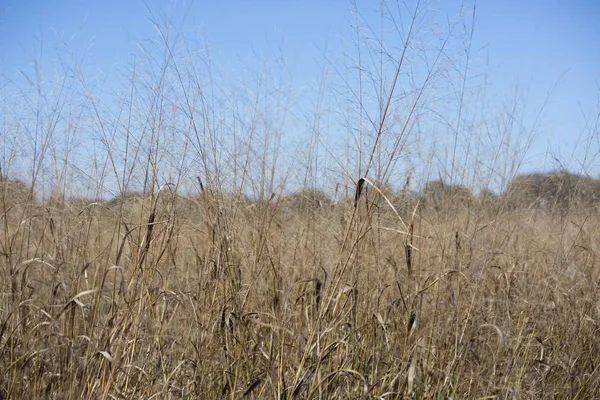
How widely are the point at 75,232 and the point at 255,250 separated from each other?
77 cm

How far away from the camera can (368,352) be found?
96.6 inches

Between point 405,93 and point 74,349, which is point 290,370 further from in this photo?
point 405,93

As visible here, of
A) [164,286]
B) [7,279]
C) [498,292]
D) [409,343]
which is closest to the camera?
[7,279]

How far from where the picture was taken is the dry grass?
6.75 ft

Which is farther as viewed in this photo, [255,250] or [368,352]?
[368,352]

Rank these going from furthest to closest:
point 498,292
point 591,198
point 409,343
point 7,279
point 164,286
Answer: point 591,198 < point 498,292 < point 164,286 < point 409,343 < point 7,279

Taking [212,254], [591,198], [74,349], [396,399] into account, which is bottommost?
[396,399]

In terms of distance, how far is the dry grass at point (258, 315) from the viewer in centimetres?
206

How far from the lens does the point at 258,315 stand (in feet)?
7.89

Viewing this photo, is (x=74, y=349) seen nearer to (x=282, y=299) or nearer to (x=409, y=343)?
(x=282, y=299)

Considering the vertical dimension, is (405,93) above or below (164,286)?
above

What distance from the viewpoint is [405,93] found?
2381 millimetres

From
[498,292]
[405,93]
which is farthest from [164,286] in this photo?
[498,292]

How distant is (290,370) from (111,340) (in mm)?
668
